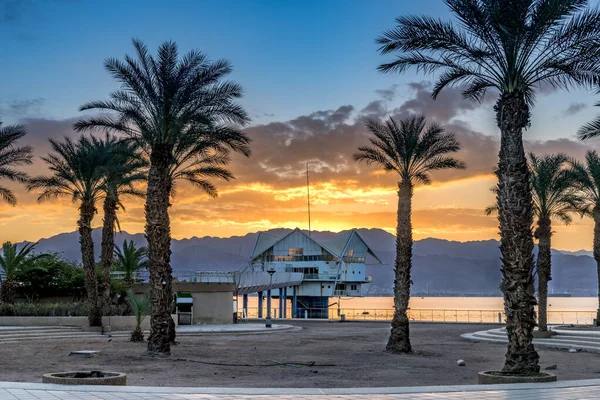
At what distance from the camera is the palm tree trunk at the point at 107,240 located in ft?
122

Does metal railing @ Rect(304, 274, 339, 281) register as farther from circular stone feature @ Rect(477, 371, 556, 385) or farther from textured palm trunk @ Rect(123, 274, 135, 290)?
circular stone feature @ Rect(477, 371, 556, 385)

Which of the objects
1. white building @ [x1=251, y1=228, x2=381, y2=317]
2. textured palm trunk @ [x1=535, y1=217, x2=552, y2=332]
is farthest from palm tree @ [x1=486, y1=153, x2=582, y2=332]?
white building @ [x1=251, y1=228, x2=381, y2=317]

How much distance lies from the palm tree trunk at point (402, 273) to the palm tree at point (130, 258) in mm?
23289

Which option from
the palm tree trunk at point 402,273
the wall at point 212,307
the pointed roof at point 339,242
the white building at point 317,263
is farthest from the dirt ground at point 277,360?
the pointed roof at point 339,242

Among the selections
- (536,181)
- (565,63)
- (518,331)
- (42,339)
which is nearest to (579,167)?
(536,181)

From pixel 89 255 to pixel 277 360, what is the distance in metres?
15.9

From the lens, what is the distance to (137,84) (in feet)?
85.4

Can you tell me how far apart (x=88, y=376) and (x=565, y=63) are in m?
13.6

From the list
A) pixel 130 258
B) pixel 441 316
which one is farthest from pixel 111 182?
pixel 441 316

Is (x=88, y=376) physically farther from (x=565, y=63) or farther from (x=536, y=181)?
(x=536, y=181)

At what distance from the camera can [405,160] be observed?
28625mm

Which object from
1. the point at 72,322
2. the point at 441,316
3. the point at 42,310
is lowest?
the point at 441,316

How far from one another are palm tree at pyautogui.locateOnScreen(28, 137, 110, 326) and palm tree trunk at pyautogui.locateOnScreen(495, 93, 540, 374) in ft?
74.9

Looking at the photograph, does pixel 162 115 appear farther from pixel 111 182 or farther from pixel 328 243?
pixel 328 243
